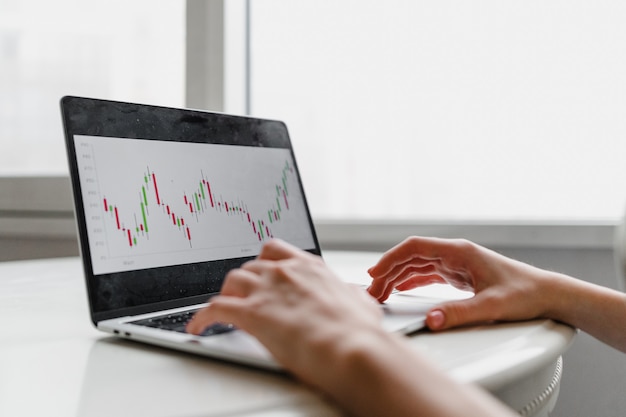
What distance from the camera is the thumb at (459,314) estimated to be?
0.58 m

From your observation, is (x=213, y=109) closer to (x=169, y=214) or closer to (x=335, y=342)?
(x=169, y=214)

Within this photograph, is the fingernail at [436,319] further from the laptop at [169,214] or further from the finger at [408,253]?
the finger at [408,253]

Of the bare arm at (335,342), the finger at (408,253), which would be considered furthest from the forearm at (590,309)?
the bare arm at (335,342)

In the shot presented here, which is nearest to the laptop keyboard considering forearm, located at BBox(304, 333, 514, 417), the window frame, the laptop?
the laptop

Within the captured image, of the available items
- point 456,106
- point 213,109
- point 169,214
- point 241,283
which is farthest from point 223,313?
point 213,109

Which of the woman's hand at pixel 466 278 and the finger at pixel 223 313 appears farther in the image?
the woman's hand at pixel 466 278

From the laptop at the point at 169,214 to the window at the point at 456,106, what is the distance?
0.63 m

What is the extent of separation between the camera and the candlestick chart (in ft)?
2.09

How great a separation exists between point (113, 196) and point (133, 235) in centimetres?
4

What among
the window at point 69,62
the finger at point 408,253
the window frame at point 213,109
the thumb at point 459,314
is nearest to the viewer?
the thumb at point 459,314

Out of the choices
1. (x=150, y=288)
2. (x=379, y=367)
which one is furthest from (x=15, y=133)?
(x=379, y=367)

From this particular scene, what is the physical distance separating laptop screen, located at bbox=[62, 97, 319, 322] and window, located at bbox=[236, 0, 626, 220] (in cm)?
62

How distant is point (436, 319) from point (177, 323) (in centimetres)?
23

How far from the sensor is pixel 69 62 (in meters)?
1.74
